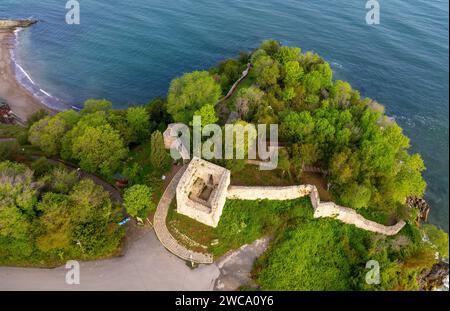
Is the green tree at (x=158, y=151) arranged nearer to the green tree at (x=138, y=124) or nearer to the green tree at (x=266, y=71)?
the green tree at (x=138, y=124)

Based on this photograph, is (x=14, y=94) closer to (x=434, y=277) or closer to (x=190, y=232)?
(x=190, y=232)

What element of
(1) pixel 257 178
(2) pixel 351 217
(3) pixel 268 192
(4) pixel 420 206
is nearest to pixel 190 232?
(3) pixel 268 192

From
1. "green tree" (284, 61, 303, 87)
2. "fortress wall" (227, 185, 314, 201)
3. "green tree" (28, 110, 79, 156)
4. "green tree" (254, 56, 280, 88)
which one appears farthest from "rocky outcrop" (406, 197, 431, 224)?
"green tree" (28, 110, 79, 156)

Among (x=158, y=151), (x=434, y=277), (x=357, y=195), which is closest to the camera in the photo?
(x=357, y=195)

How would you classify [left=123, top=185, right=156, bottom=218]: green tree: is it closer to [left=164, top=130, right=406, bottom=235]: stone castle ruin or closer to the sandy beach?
[left=164, top=130, right=406, bottom=235]: stone castle ruin

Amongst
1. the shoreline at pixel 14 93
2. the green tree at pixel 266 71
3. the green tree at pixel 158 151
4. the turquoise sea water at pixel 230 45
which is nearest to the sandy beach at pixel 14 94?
the shoreline at pixel 14 93

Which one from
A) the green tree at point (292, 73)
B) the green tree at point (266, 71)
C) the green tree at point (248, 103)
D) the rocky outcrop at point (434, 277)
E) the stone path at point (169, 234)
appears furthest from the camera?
the green tree at point (266, 71)
